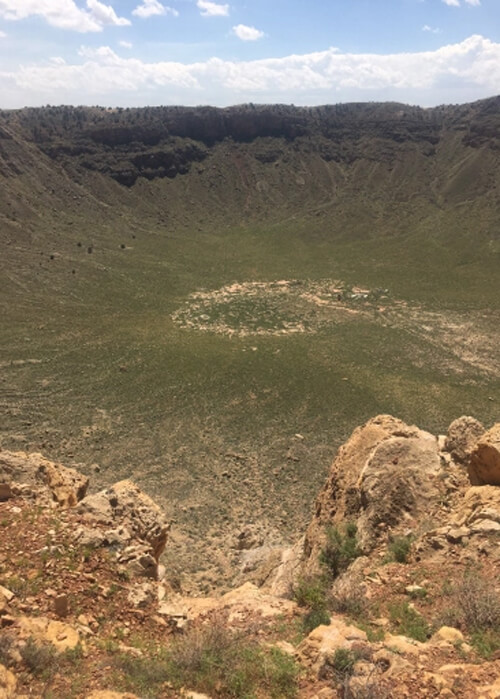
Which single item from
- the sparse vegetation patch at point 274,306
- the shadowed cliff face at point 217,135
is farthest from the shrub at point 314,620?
the shadowed cliff face at point 217,135

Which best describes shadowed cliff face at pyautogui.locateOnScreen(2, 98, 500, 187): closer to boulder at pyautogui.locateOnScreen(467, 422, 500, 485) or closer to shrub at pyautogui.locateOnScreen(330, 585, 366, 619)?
boulder at pyautogui.locateOnScreen(467, 422, 500, 485)

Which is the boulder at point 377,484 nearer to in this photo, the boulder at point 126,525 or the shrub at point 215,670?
the boulder at point 126,525

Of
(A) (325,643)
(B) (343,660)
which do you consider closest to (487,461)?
(A) (325,643)

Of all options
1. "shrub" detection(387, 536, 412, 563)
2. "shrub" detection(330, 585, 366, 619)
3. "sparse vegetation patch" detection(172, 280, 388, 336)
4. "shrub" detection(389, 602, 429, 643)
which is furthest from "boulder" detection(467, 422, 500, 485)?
"sparse vegetation patch" detection(172, 280, 388, 336)

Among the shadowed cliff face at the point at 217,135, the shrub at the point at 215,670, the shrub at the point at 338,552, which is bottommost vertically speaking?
the shrub at the point at 338,552

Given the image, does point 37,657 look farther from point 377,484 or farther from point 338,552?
point 377,484

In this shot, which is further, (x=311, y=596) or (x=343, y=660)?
(x=311, y=596)
